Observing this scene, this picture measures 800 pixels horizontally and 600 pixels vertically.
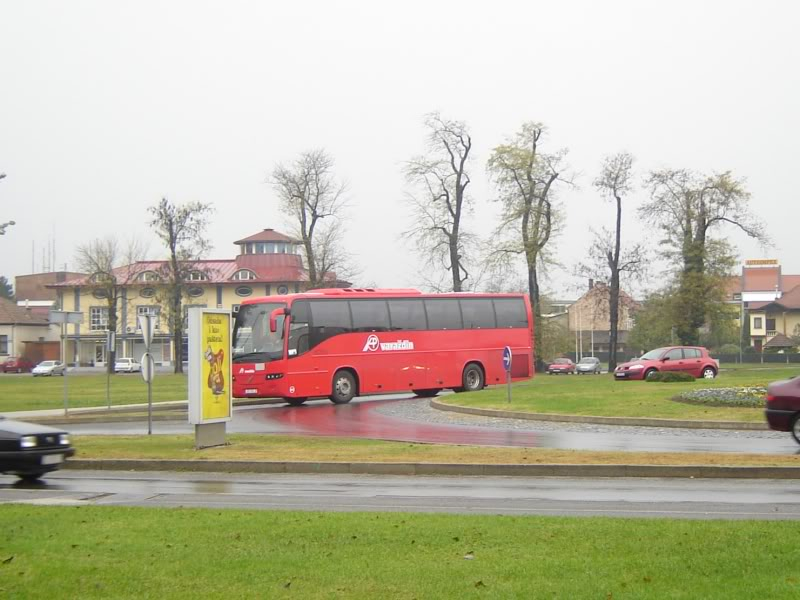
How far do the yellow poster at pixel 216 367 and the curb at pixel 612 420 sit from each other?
9.88 metres

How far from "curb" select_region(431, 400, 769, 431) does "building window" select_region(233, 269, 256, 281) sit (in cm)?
7572

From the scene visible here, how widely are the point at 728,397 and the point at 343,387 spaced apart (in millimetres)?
13525

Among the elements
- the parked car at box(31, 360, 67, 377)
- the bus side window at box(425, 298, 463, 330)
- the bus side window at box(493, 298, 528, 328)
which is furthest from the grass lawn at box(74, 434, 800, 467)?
the parked car at box(31, 360, 67, 377)

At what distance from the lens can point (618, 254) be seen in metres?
61.7

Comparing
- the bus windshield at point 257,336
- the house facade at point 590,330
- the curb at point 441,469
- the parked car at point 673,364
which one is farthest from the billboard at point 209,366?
the house facade at point 590,330

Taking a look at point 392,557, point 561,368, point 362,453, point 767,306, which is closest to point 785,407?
point 362,453

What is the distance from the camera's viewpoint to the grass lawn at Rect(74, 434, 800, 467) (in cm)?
1600

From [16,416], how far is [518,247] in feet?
114

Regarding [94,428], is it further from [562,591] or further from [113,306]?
[113,306]

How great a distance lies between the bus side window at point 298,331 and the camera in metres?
33.8

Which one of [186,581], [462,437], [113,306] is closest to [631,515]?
[186,581]

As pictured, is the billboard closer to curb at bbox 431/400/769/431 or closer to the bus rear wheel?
curb at bbox 431/400/769/431

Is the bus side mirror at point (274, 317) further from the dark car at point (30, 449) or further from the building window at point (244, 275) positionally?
the building window at point (244, 275)

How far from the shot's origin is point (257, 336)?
33906 mm
